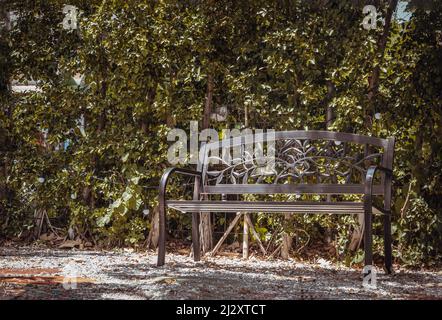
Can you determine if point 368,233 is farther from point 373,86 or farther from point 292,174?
point 373,86

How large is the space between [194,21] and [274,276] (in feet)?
7.19

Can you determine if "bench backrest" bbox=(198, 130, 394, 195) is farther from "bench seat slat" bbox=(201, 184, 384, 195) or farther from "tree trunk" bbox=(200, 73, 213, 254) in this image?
"tree trunk" bbox=(200, 73, 213, 254)

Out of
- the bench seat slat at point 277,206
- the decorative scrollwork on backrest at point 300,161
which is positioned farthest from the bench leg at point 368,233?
the decorative scrollwork on backrest at point 300,161

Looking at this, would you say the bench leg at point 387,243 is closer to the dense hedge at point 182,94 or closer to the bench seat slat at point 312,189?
the bench seat slat at point 312,189

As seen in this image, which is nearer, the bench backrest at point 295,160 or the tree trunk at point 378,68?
the bench backrest at point 295,160

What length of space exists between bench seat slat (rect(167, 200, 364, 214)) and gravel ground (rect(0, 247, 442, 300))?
0.39 meters

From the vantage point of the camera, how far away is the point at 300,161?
14.6ft

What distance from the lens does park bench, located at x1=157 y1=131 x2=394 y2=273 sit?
3961 millimetres

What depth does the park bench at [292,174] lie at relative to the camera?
3961mm

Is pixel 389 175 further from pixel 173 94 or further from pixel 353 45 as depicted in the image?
pixel 173 94

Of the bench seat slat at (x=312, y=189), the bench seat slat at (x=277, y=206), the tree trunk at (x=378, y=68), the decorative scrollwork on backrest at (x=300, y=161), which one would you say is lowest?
the bench seat slat at (x=277, y=206)

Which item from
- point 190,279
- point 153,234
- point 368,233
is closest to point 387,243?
point 368,233

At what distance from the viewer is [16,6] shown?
5.62 m

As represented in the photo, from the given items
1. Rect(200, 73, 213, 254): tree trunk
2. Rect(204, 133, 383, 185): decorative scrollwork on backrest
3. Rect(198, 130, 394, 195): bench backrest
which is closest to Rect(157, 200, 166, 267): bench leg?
Rect(198, 130, 394, 195): bench backrest
